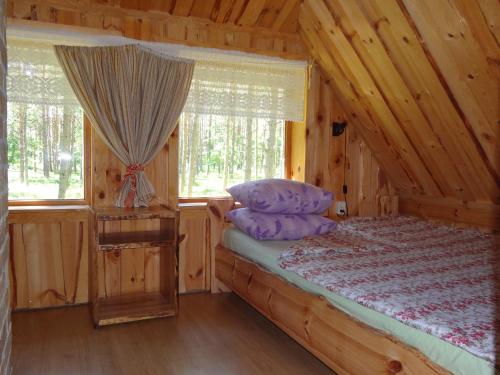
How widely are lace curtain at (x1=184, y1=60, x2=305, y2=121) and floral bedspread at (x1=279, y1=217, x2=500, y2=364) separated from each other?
41.8 inches

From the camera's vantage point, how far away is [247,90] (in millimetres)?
3422

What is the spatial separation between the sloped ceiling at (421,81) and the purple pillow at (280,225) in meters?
0.93

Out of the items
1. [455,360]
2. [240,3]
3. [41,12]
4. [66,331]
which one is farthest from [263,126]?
[455,360]

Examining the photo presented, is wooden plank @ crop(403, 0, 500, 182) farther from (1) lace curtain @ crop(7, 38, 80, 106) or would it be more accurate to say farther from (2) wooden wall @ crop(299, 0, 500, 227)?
(1) lace curtain @ crop(7, 38, 80, 106)

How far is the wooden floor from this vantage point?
7.23ft

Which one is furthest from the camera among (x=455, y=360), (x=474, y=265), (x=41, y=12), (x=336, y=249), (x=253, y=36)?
(x=253, y=36)

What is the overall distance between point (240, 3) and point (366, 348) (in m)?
2.45

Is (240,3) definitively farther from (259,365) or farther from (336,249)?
(259,365)

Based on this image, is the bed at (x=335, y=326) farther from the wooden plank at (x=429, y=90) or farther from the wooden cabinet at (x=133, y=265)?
the wooden plank at (x=429, y=90)

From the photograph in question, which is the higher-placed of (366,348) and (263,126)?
(263,126)

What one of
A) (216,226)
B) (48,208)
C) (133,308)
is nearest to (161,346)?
(133,308)

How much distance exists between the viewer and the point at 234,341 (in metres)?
2.53

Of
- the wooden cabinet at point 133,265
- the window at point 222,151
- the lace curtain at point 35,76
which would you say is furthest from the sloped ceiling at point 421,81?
the lace curtain at point 35,76

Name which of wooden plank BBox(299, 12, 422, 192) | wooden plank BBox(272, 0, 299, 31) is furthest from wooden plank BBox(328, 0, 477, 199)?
wooden plank BBox(272, 0, 299, 31)
